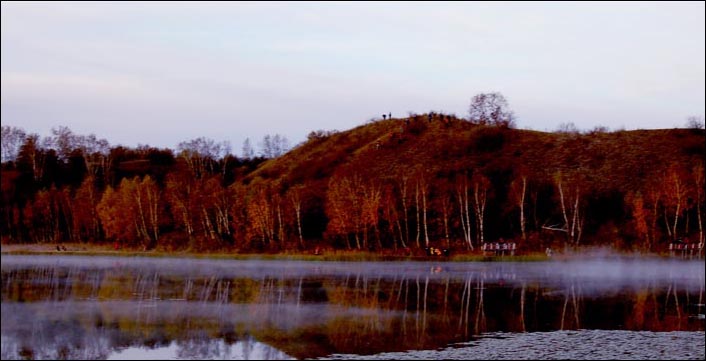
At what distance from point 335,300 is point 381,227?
177 feet

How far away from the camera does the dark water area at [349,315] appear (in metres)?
24.4

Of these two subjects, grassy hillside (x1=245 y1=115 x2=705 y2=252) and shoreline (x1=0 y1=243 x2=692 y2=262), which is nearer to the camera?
shoreline (x1=0 y1=243 x2=692 y2=262)

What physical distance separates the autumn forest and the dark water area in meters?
31.8

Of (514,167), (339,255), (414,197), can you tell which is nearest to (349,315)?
(339,255)

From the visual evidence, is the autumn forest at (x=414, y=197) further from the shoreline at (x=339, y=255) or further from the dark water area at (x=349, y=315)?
the dark water area at (x=349, y=315)

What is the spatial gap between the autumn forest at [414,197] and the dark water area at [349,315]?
31.8 meters

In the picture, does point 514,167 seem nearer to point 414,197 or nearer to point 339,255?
point 414,197

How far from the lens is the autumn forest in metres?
88.9

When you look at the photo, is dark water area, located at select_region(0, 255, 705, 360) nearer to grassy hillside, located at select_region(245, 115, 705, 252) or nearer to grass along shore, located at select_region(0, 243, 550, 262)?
grass along shore, located at select_region(0, 243, 550, 262)

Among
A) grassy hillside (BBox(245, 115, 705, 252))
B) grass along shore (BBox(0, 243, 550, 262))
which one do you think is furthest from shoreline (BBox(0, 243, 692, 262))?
grassy hillside (BBox(245, 115, 705, 252))

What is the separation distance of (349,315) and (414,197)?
6056cm

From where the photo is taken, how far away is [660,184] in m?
89.3

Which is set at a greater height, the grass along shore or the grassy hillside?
the grassy hillside

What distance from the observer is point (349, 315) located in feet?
108
